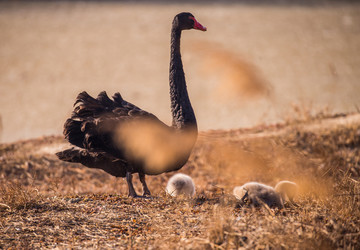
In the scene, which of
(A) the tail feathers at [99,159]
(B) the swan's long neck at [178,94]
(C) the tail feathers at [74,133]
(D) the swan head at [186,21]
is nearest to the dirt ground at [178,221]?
(A) the tail feathers at [99,159]

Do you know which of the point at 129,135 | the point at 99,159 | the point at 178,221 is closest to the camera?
the point at 178,221

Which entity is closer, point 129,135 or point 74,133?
point 129,135

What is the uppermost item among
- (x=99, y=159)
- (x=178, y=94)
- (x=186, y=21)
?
(x=186, y=21)

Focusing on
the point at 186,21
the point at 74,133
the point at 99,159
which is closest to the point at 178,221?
the point at 99,159

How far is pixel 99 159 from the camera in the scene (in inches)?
229

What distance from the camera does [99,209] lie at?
5117 mm

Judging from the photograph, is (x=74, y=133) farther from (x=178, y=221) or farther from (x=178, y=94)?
(x=178, y=221)

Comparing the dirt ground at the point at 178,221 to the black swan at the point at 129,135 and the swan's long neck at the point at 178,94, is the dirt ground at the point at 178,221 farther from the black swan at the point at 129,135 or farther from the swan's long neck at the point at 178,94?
the swan's long neck at the point at 178,94

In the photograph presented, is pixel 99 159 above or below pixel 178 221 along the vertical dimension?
above

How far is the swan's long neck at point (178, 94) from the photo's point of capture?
5.78m

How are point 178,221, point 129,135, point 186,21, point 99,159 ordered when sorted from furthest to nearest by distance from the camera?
point 186,21 → point 99,159 → point 129,135 → point 178,221

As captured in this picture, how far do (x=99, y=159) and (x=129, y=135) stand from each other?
0.64m

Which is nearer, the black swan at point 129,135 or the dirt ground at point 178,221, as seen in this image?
the dirt ground at point 178,221

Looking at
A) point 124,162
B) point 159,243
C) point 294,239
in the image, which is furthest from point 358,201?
point 124,162
